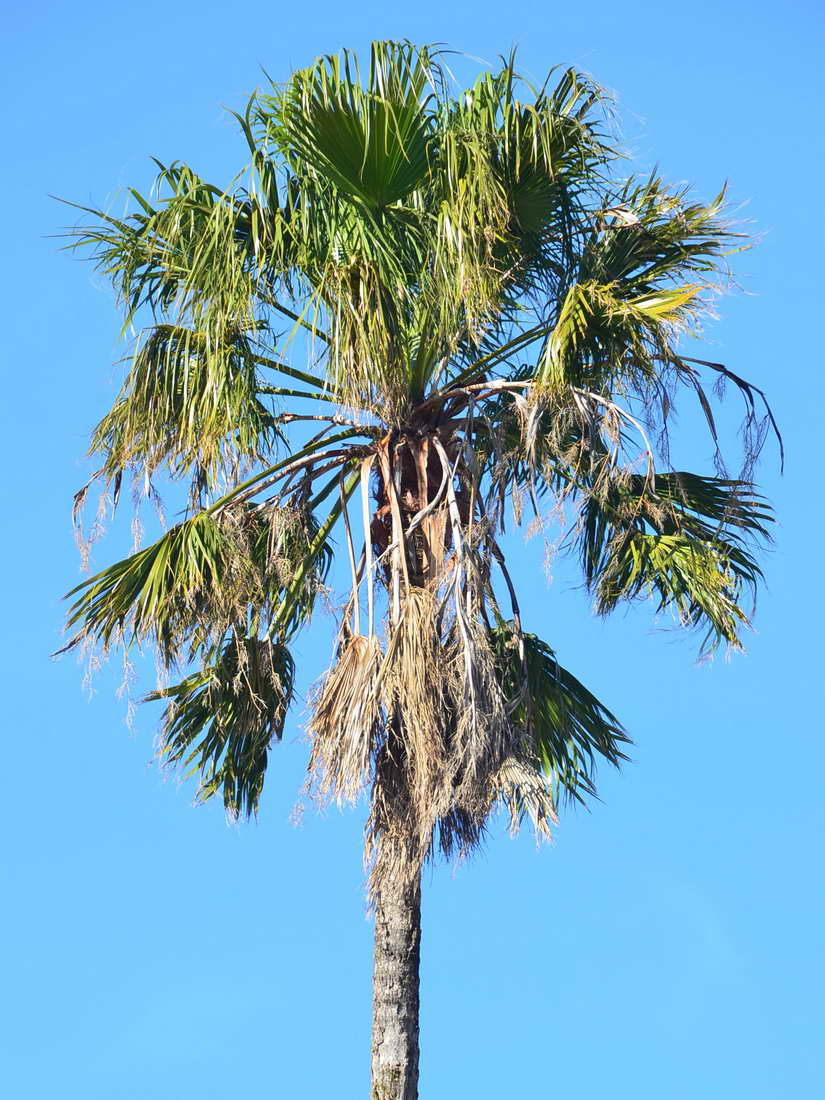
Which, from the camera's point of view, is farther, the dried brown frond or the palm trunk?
the palm trunk

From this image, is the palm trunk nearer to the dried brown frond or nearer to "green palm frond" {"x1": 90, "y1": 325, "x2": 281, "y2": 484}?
the dried brown frond

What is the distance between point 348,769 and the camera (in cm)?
952

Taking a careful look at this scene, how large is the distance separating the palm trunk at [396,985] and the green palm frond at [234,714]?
4.80 feet

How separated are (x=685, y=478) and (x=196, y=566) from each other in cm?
356

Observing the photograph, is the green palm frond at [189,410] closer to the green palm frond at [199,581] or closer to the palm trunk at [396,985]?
the green palm frond at [199,581]

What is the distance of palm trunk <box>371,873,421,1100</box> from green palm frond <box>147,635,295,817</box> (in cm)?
146

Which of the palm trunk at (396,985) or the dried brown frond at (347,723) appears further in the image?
the palm trunk at (396,985)

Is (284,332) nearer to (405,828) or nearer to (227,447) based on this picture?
(227,447)

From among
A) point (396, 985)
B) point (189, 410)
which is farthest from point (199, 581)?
point (396, 985)

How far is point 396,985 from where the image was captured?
10.1m

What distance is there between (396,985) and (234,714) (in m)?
2.06

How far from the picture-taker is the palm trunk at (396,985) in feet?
32.9

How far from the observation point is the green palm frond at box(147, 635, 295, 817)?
10688 mm

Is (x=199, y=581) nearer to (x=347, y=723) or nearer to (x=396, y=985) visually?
(x=347, y=723)
